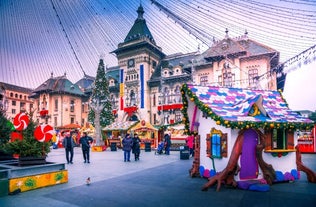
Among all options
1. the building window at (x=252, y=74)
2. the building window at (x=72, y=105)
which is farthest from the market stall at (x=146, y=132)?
the building window at (x=72, y=105)

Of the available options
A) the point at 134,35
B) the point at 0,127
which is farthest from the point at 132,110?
the point at 0,127

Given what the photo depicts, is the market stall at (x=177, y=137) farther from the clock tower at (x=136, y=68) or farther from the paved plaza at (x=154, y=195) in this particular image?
the paved plaza at (x=154, y=195)

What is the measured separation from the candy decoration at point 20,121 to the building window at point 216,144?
23.6ft

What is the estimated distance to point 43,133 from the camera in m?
9.17

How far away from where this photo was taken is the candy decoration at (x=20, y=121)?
9125mm

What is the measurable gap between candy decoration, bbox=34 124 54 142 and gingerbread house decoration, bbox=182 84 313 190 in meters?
5.79


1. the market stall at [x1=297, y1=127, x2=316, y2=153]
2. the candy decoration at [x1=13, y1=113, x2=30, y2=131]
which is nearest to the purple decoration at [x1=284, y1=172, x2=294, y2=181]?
the candy decoration at [x1=13, y1=113, x2=30, y2=131]

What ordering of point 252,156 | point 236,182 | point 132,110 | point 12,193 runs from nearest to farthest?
1. point 12,193
2. point 236,182
3. point 252,156
4. point 132,110

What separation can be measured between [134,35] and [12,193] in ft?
128

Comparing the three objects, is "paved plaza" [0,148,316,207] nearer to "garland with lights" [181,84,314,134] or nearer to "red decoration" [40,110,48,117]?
"garland with lights" [181,84,314,134]

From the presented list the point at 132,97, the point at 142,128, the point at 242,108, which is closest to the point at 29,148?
the point at 242,108

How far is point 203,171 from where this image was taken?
10.3 meters

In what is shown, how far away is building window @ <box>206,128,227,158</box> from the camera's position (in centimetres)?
923

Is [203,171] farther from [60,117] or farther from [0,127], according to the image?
[60,117]
